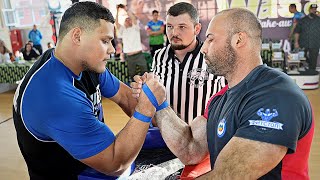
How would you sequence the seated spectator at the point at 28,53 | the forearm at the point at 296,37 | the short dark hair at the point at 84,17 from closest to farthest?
1. the short dark hair at the point at 84,17
2. the forearm at the point at 296,37
3. the seated spectator at the point at 28,53

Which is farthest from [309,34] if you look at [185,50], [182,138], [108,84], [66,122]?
[66,122]

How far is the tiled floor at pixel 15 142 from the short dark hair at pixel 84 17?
2572 millimetres

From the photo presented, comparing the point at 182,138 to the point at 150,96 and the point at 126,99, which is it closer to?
the point at 150,96

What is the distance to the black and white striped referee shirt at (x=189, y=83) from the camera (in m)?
2.65

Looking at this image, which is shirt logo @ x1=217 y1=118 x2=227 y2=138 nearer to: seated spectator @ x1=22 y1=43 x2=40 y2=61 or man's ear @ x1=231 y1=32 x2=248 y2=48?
man's ear @ x1=231 y1=32 x2=248 y2=48

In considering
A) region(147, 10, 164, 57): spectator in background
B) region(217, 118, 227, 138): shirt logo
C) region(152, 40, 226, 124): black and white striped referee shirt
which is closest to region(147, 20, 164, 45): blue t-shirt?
region(147, 10, 164, 57): spectator in background

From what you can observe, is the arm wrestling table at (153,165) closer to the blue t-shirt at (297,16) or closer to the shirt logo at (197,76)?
the shirt logo at (197,76)

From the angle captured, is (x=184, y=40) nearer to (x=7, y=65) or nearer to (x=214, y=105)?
(x=214, y=105)

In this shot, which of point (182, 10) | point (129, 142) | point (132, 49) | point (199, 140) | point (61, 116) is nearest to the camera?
point (61, 116)

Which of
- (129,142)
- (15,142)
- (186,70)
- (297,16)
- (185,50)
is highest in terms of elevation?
(297,16)

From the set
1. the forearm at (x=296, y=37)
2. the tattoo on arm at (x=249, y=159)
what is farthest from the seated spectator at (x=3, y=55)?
the tattoo on arm at (x=249, y=159)

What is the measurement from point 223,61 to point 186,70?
1230mm

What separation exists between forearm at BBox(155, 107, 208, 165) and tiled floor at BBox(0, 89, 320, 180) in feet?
6.73

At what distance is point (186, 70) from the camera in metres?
2.71
